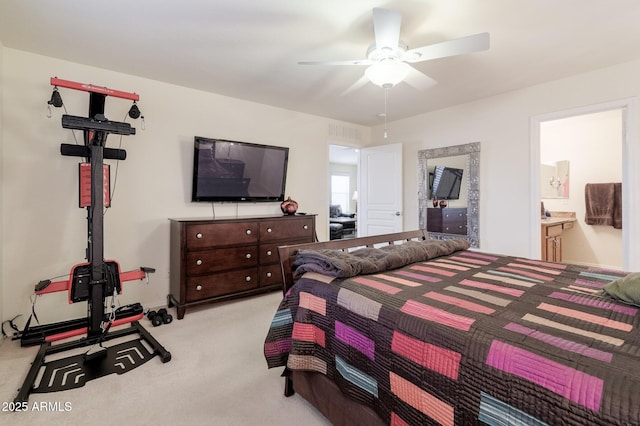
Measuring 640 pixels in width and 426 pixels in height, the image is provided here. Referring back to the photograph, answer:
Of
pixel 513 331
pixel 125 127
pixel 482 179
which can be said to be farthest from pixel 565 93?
pixel 125 127

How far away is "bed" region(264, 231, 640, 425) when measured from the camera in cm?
76

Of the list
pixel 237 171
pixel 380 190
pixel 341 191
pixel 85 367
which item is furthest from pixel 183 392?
pixel 341 191

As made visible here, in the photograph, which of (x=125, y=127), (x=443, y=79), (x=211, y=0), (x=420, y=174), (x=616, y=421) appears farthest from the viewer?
(x=420, y=174)

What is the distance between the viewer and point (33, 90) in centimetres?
263

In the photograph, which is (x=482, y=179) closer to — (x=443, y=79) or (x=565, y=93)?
(x=565, y=93)

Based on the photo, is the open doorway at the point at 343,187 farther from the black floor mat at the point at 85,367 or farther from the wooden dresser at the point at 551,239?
the black floor mat at the point at 85,367

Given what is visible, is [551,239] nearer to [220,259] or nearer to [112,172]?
[220,259]

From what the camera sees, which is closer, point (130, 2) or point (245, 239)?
point (130, 2)

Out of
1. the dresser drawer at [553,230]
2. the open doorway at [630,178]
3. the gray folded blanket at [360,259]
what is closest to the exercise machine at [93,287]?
the gray folded blanket at [360,259]

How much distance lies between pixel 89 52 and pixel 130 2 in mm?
1005

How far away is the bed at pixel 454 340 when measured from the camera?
2.49 feet

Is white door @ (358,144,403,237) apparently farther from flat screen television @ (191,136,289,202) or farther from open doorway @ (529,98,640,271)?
open doorway @ (529,98,640,271)

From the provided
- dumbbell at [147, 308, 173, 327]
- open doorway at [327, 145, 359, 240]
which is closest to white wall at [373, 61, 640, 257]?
dumbbell at [147, 308, 173, 327]

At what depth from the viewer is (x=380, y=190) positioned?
4867 mm
